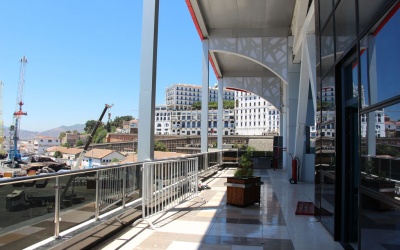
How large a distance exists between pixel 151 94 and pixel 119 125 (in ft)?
431

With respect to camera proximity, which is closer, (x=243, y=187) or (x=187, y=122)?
(x=243, y=187)

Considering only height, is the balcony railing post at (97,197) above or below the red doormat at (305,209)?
above

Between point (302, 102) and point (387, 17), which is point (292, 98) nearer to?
point (302, 102)

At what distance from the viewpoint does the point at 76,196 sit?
13.8 feet

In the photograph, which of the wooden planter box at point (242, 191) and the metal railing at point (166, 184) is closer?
the metal railing at point (166, 184)

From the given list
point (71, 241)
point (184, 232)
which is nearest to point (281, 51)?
point (184, 232)

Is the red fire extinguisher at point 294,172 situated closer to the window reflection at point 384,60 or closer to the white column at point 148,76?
the white column at point 148,76

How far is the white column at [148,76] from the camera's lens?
7.37 m

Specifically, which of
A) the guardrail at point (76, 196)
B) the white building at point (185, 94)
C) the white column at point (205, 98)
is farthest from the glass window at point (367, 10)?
the white building at point (185, 94)

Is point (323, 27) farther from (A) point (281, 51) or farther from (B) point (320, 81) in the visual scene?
(A) point (281, 51)

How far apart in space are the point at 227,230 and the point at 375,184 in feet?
9.61

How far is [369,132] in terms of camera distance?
3.44m

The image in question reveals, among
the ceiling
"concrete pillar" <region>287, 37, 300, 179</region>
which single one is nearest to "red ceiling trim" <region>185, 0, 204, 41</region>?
the ceiling

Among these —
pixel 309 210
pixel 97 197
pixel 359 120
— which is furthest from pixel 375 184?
pixel 309 210
